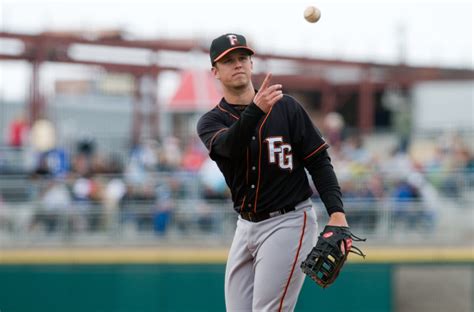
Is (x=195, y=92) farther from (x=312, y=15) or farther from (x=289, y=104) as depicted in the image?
(x=289, y=104)

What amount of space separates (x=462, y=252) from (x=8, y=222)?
524cm

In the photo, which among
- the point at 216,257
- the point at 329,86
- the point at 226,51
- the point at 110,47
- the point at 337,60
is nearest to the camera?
the point at 226,51

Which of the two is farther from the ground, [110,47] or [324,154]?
[110,47]

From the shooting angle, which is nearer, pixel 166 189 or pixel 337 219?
pixel 337 219

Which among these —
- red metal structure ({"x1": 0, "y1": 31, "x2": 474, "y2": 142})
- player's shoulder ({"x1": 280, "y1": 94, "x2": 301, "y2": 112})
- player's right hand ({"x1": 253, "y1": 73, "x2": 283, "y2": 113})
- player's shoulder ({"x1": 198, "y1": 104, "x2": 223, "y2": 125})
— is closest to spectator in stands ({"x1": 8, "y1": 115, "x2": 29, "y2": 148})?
red metal structure ({"x1": 0, "y1": 31, "x2": 474, "y2": 142})

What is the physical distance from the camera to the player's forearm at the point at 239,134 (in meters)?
3.66

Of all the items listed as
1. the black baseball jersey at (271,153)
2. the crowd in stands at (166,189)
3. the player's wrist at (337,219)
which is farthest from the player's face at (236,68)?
the crowd in stands at (166,189)

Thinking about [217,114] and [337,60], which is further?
[337,60]

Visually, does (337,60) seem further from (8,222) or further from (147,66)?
(8,222)

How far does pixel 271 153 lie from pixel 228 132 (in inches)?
11.2

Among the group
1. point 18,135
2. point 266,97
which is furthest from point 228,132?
point 18,135

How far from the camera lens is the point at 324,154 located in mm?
4043

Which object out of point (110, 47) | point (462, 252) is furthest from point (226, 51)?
point (110, 47)

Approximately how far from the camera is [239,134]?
3.74 m
